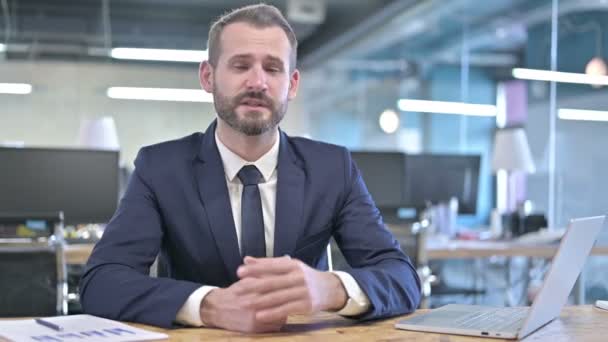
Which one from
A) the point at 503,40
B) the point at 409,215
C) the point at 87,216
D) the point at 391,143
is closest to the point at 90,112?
the point at 391,143

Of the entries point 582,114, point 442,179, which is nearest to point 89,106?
point 442,179

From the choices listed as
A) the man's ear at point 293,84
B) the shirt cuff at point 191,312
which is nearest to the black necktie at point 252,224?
the man's ear at point 293,84

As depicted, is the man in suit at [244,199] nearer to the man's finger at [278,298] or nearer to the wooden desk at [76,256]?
the man's finger at [278,298]

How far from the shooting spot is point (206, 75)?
80.1 inches

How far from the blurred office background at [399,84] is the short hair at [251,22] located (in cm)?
367

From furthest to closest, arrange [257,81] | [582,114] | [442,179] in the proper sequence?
1. [582,114]
2. [442,179]
3. [257,81]

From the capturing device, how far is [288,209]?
190 cm

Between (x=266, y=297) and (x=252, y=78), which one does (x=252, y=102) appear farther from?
(x=266, y=297)

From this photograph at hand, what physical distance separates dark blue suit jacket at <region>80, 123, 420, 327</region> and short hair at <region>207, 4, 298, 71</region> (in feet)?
0.63

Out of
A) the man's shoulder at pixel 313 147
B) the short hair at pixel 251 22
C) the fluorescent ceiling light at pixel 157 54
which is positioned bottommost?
the man's shoulder at pixel 313 147

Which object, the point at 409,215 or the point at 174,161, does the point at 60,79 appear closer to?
the point at 409,215

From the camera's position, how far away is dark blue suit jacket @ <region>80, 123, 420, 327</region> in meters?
1.72

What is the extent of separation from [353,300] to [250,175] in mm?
491

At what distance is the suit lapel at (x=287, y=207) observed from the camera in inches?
74.5
